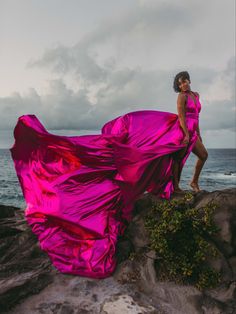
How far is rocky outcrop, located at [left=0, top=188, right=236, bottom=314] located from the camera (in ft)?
16.6

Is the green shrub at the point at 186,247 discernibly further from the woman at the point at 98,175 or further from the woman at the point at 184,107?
the woman at the point at 184,107

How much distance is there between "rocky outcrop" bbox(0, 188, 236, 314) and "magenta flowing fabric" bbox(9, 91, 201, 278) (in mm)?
241

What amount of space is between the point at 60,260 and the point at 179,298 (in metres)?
2.24

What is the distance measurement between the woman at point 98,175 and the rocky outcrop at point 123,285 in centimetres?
24

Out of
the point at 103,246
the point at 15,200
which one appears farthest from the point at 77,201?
the point at 15,200

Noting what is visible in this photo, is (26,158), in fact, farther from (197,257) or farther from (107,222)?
Result: (197,257)

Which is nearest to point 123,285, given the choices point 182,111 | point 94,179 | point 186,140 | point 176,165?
point 94,179

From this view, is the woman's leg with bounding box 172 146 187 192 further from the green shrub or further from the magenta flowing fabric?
the green shrub

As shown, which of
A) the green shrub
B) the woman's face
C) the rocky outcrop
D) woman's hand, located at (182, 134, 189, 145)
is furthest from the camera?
the woman's face

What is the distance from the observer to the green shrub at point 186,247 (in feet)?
18.5

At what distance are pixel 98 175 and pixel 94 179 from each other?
12cm

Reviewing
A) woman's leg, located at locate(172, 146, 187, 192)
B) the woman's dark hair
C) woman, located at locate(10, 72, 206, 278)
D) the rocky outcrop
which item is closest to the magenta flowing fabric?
woman, located at locate(10, 72, 206, 278)

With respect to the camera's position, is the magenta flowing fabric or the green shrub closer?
the green shrub

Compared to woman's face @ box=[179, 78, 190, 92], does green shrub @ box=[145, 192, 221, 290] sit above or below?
below
